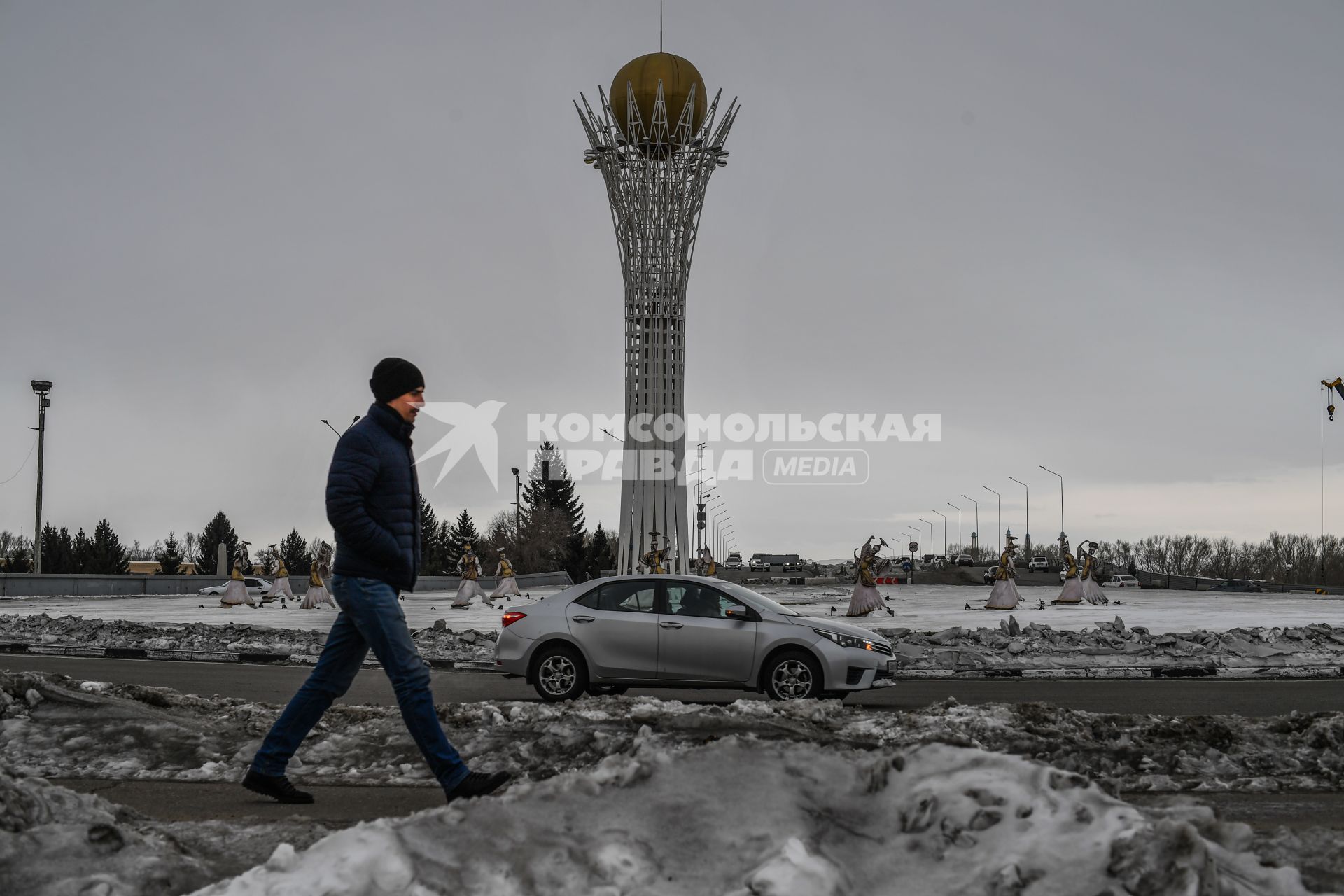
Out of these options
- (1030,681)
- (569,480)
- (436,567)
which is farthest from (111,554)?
(1030,681)

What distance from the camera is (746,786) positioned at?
173 inches

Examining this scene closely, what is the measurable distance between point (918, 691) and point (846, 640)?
192cm

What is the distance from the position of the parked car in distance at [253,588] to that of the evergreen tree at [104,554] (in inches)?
510

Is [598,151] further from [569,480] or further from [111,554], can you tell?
[569,480]

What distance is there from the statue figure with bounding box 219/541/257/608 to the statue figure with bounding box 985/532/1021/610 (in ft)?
70.7

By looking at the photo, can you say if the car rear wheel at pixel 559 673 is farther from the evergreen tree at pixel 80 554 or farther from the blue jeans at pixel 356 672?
the evergreen tree at pixel 80 554

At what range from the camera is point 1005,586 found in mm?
33750

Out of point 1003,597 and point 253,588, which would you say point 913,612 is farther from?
point 253,588

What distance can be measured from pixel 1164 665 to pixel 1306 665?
1786 mm

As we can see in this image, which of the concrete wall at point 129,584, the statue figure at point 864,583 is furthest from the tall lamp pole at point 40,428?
the statue figure at point 864,583

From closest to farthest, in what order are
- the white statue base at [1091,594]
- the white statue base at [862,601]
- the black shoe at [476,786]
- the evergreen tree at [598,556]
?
the black shoe at [476,786], the white statue base at [862,601], the white statue base at [1091,594], the evergreen tree at [598,556]

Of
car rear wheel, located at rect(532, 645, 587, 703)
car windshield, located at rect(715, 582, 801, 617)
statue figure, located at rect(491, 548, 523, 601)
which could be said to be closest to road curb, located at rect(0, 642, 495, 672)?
car rear wheel, located at rect(532, 645, 587, 703)

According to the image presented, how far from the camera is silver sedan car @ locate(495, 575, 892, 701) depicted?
11273 millimetres

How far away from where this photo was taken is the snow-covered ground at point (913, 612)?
86.1 ft
